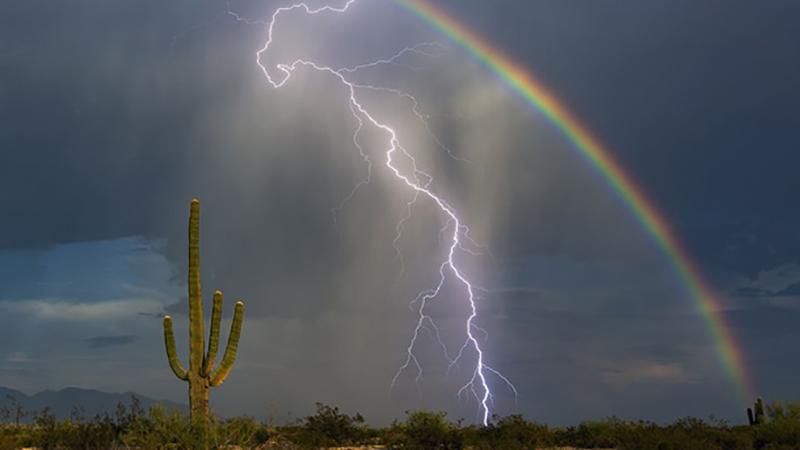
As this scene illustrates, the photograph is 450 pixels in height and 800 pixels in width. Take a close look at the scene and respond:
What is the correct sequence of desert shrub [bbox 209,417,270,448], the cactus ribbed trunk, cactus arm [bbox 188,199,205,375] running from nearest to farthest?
desert shrub [bbox 209,417,270,448]
the cactus ribbed trunk
cactus arm [bbox 188,199,205,375]

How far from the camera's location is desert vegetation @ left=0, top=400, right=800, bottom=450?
21.1 m

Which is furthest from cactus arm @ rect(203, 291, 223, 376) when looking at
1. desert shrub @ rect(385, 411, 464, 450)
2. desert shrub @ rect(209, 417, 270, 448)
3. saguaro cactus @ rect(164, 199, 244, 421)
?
desert shrub @ rect(385, 411, 464, 450)

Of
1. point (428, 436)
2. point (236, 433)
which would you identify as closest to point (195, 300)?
point (236, 433)

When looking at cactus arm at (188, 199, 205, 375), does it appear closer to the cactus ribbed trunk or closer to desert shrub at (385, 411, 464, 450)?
the cactus ribbed trunk

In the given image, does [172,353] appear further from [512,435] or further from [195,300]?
[512,435]

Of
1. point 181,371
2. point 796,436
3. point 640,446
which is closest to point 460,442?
point 640,446

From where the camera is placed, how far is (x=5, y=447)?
897 inches

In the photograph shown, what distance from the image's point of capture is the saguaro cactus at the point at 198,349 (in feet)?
72.8

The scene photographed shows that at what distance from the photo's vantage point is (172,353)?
2214cm

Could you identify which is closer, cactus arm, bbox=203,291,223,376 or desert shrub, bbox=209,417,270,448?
desert shrub, bbox=209,417,270,448

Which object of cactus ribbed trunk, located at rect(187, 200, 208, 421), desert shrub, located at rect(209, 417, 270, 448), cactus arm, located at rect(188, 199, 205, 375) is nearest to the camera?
desert shrub, located at rect(209, 417, 270, 448)

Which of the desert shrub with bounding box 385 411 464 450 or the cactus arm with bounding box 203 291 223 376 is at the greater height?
the cactus arm with bounding box 203 291 223 376

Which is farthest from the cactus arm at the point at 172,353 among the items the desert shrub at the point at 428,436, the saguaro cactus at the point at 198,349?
the desert shrub at the point at 428,436

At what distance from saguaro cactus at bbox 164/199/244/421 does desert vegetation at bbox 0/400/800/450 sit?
1.22m
